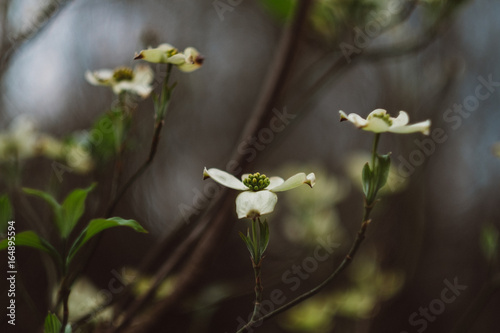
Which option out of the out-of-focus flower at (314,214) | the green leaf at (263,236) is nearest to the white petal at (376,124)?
the green leaf at (263,236)

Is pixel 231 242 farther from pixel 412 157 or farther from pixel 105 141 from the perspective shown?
pixel 105 141

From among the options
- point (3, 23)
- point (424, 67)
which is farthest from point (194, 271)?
point (424, 67)

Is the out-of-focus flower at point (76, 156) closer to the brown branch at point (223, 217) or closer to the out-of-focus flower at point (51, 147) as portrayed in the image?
the out-of-focus flower at point (51, 147)

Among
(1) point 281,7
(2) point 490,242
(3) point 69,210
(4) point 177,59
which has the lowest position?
(2) point 490,242
